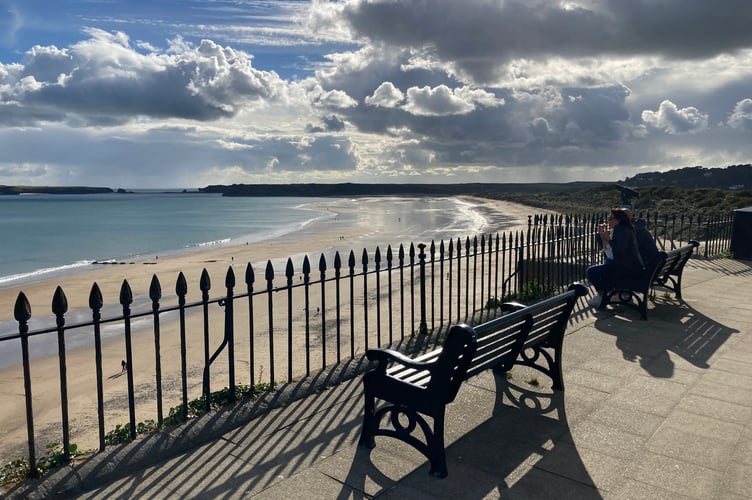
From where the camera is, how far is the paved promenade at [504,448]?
3.52 meters

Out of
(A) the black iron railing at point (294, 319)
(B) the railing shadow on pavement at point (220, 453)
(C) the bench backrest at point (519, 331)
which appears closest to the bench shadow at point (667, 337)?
(C) the bench backrest at point (519, 331)

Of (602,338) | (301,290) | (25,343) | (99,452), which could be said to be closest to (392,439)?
(99,452)

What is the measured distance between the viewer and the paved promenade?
11.6 ft

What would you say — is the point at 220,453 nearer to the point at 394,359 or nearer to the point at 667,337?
the point at 394,359

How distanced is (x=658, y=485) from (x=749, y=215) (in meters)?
12.3

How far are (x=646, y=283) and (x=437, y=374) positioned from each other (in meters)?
5.06

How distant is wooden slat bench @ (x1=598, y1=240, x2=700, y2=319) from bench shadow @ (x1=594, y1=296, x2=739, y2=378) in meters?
0.21

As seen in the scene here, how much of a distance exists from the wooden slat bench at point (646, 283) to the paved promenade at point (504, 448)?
1841 millimetres

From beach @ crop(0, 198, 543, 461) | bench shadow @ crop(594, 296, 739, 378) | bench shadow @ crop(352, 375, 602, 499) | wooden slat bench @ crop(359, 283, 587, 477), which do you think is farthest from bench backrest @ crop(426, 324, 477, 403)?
beach @ crop(0, 198, 543, 461)

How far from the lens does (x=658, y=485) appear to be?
3527 mm

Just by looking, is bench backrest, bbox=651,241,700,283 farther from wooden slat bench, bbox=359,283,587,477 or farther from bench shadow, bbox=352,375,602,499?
bench shadow, bbox=352,375,602,499

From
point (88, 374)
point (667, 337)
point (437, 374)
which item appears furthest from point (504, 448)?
point (88, 374)

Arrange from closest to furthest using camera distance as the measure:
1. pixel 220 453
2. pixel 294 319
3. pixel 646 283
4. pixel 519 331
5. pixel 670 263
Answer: pixel 220 453 < pixel 519 331 < pixel 646 283 < pixel 670 263 < pixel 294 319

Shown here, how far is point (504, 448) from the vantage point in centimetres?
402
